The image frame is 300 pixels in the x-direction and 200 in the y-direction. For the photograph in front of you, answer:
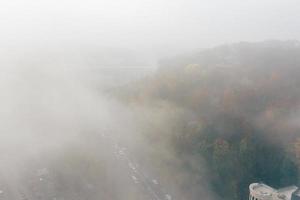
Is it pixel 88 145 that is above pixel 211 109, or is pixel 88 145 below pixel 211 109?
below

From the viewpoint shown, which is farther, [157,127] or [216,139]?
[157,127]

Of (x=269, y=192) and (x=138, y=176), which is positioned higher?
(x=269, y=192)

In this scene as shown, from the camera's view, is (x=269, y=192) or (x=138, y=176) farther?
(x=138, y=176)

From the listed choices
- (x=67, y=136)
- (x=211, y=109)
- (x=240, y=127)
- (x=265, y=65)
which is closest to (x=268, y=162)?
(x=240, y=127)

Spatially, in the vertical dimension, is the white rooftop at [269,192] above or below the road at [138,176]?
above

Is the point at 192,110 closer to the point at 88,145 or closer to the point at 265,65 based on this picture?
the point at 88,145

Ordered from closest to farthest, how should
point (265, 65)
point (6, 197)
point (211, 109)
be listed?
point (6, 197) < point (211, 109) < point (265, 65)

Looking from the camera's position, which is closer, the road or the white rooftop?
the white rooftop

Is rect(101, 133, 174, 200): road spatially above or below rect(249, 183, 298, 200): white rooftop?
below

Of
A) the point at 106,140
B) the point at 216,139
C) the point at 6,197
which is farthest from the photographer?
the point at 106,140

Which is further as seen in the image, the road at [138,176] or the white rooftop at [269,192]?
the road at [138,176]
